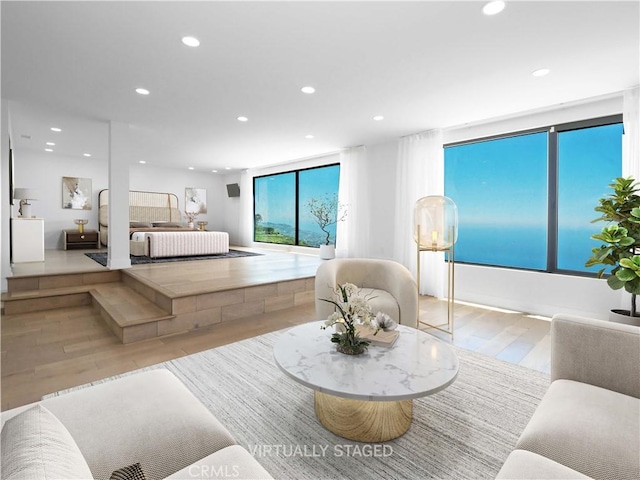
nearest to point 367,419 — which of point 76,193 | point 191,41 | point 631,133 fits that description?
Result: point 191,41

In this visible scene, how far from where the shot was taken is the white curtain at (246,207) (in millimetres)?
9164

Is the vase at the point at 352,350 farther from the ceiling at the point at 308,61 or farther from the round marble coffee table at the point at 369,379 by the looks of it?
the ceiling at the point at 308,61

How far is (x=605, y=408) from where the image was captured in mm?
1183

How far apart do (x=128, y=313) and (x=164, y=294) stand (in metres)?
0.38

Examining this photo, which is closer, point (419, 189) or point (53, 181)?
point (419, 189)

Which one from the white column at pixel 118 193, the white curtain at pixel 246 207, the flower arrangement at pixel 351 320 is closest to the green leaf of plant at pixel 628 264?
the flower arrangement at pixel 351 320

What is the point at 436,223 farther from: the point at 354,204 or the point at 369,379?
the point at 354,204

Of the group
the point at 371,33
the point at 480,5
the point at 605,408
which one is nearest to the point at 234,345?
the point at 605,408

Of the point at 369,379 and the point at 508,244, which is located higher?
the point at 508,244

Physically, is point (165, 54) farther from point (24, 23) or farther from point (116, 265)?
point (116, 265)

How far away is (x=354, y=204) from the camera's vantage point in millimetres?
6164

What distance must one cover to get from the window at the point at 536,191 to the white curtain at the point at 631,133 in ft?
0.95

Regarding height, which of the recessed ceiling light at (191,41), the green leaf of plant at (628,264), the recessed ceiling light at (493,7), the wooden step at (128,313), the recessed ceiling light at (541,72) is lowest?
the wooden step at (128,313)

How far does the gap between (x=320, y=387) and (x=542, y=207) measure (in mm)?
4532
